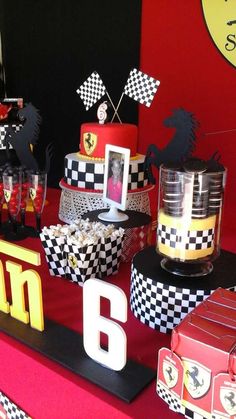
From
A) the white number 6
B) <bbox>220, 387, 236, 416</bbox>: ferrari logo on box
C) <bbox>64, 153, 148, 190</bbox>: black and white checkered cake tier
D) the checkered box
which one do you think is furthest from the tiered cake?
<bbox>220, 387, 236, 416</bbox>: ferrari logo on box

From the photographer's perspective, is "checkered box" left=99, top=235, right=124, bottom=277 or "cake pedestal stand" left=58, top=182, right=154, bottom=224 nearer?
"checkered box" left=99, top=235, right=124, bottom=277

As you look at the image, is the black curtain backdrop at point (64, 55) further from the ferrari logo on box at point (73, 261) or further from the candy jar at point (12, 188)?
the ferrari logo on box at point (73, 261)

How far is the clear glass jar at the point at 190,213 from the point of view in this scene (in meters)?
1.01

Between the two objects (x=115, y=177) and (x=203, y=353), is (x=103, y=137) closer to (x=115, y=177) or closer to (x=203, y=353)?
(x=115, y=177)

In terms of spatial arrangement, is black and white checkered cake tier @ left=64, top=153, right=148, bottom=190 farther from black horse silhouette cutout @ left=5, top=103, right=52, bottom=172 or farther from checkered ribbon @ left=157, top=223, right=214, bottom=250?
checkered ribbon @ left=157, top=223, right=214, bottom=250

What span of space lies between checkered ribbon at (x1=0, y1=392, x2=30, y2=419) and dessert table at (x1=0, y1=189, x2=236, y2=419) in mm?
18

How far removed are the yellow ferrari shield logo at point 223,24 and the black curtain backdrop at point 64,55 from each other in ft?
1.58

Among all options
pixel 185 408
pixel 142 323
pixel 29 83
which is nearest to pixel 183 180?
pixel 142 323

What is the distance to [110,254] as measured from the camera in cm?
130

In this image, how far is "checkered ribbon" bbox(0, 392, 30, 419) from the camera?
41.6 inches

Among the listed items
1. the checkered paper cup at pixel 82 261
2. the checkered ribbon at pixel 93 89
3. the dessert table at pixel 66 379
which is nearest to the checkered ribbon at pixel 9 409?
the dessert table at pixel 66 379

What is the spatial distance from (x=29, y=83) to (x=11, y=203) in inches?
83.3

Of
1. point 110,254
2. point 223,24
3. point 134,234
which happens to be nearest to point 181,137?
point 134,234

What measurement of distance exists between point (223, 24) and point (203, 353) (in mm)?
2065
